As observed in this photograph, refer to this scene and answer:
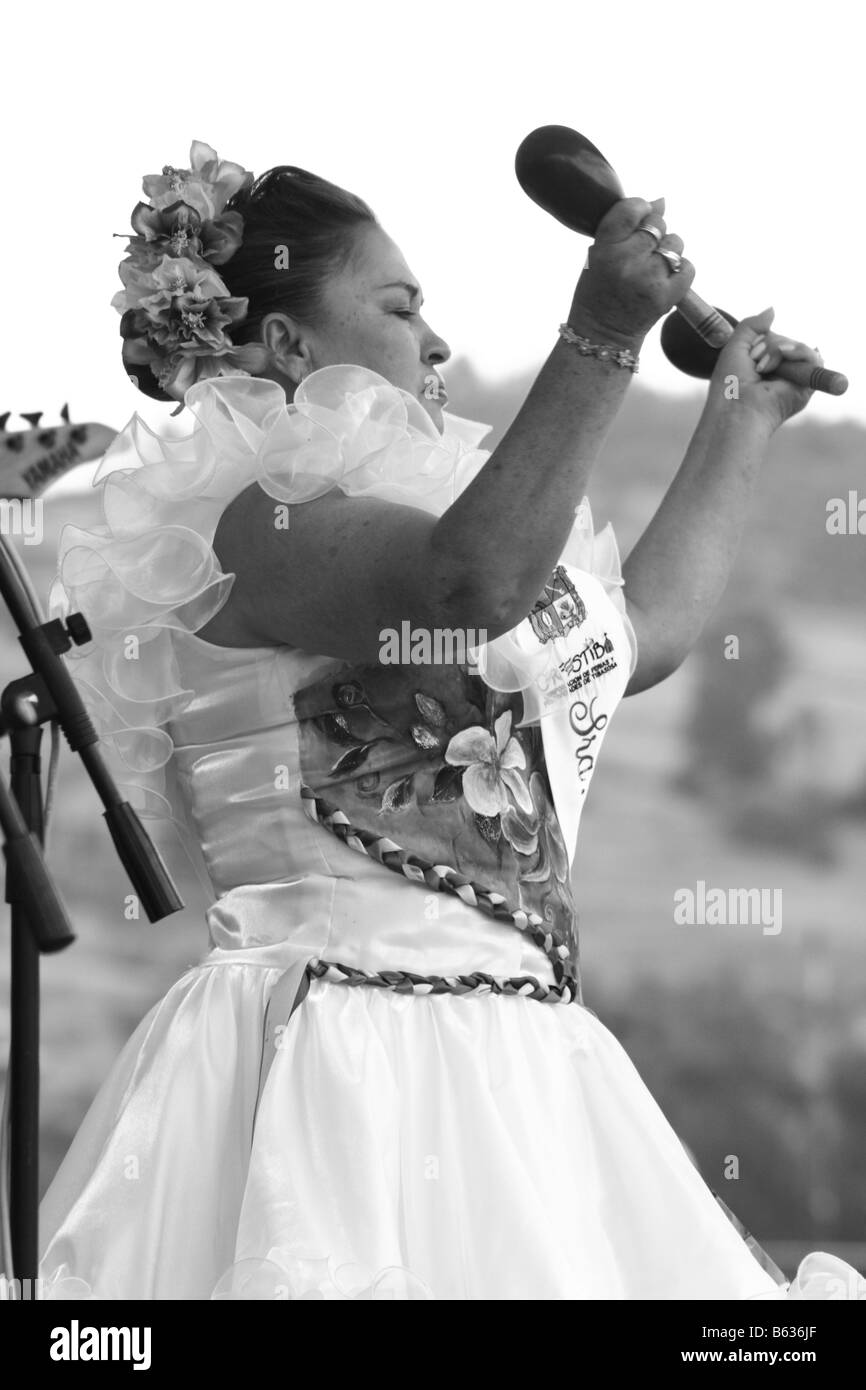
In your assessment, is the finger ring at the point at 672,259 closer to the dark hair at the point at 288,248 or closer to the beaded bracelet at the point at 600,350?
the beaded bracelet at the point at 600,350

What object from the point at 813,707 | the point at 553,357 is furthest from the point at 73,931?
the point at 813,707

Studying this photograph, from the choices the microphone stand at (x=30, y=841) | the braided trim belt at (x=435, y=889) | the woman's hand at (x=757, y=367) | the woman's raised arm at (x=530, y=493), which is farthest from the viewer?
the woman's hand at (x=757, y=367)

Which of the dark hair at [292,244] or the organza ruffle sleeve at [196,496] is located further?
the dark hair at [292,244]

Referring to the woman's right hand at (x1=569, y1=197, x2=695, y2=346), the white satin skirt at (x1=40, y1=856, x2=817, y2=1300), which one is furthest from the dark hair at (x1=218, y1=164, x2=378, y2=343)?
the white satin skirt at (x1=40, y1=856, x2=817, y2=1300)

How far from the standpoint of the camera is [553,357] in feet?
3.84

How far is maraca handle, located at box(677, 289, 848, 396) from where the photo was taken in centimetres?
154

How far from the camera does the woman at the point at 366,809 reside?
1.18m

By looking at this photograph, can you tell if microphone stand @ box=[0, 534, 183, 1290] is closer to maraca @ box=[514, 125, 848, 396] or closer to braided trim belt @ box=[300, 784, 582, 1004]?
braided trim belt @ box=[300, 784, 582, 1004]

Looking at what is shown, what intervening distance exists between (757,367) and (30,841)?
3.29 feet

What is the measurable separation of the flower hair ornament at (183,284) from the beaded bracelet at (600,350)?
17.0 inches

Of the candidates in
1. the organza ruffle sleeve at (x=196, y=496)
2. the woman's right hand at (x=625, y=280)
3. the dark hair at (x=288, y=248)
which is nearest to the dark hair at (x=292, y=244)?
the dark hair at (x=288, y=248)

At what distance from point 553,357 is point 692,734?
4084 mm

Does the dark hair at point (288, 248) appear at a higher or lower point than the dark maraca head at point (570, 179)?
higher
